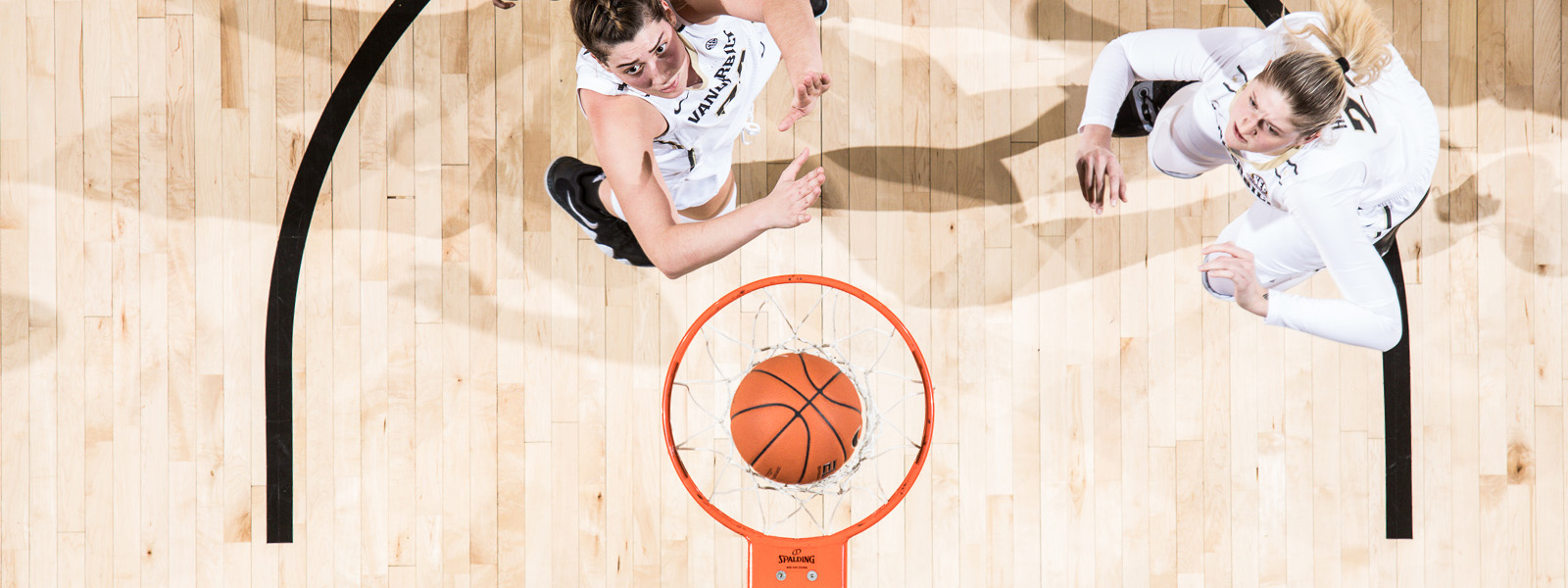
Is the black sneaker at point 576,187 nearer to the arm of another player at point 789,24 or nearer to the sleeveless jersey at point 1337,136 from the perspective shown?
the arm of another player at point 789,24

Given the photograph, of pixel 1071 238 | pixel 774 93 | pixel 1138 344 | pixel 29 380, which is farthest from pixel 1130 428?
pixel 29 380

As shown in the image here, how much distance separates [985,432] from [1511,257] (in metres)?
2.12

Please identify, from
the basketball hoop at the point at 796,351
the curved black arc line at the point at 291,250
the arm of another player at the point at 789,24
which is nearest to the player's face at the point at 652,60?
the arm of another player at the point at 789,24

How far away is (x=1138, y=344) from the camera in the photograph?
3.30 metres

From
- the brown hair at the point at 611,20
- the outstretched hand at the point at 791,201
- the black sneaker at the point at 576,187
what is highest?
the brown hair at the point at 611,20

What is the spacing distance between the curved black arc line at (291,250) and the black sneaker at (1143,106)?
8.87 feet

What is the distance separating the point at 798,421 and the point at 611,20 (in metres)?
1.30

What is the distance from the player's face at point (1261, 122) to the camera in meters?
2.59

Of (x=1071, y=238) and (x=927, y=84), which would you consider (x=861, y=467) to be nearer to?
(x=1071, y=238)

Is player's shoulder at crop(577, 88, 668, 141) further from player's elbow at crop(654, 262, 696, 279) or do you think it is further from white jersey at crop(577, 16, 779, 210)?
player's elbow at crop(654, 262, 696, 279)

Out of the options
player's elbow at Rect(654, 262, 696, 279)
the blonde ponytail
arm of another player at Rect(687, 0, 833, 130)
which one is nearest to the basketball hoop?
player's elbow at Rect(654, 262, 696, 279)

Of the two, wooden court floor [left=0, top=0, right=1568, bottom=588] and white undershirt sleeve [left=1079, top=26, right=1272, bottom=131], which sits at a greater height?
white undershirt sleeve [left=1079, top=26, right=1272, bottom=131]

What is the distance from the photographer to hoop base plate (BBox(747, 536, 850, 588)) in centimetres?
280

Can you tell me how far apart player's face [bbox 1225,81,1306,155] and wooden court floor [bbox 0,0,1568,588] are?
542 millimetres
